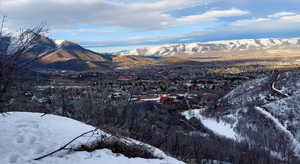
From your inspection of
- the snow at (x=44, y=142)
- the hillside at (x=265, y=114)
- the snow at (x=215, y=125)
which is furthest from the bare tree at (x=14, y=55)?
the snow at (x=215, y=125)

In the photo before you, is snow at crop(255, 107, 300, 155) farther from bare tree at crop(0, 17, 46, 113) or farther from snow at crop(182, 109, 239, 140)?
bare tree at crop(0, 17, 46, 113)

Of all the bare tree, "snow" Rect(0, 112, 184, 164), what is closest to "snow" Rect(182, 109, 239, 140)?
"snow" Rect(0, 112, 184, 164)

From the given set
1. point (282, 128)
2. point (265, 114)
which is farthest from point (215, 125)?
point (282, 128)

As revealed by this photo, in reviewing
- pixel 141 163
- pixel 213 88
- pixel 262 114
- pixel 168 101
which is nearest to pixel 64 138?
pixel 141 163

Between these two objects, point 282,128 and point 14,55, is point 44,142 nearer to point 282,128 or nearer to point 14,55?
point 14,55

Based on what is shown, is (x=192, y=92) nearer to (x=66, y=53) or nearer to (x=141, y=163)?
(x=141, y=163)

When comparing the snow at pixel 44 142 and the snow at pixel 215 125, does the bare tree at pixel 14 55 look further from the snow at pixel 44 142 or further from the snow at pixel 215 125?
the snow at pixel 215 125

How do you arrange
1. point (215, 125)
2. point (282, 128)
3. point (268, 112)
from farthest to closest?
point (215, 125) → point (268, 112) → point (282, 128)
